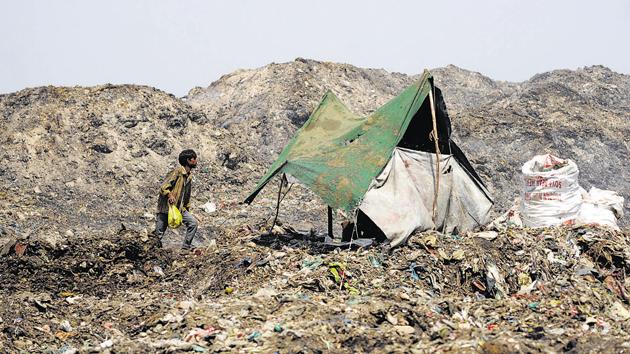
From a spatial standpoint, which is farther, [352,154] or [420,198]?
[352,154]

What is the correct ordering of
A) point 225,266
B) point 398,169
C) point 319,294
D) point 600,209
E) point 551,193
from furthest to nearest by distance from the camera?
point 600,209 < point 551,193 < point 398,169 < point 225,266 < point 319,294

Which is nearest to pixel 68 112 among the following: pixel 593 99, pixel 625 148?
pixel 625 148

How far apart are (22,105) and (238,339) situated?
1251 cm

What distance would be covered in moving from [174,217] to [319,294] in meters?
2.50

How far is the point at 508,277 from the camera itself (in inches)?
301

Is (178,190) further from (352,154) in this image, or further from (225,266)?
(352,154)

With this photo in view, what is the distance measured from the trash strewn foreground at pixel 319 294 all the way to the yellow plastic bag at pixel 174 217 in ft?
1.39

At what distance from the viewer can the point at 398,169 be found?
8469mm

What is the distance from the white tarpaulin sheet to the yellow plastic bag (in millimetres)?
2150

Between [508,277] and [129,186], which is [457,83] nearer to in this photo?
[129,186]

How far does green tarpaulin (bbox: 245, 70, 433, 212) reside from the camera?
8273mm

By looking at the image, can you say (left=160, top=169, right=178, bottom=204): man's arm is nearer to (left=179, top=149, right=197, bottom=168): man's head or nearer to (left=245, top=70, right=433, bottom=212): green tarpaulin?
(left=179, top=149, right=197, bottom=168): man's head

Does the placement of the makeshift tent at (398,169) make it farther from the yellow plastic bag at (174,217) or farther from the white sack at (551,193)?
the yellow plastic bag at (174,217)

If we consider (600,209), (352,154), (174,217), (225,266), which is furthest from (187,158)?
(600,209)
